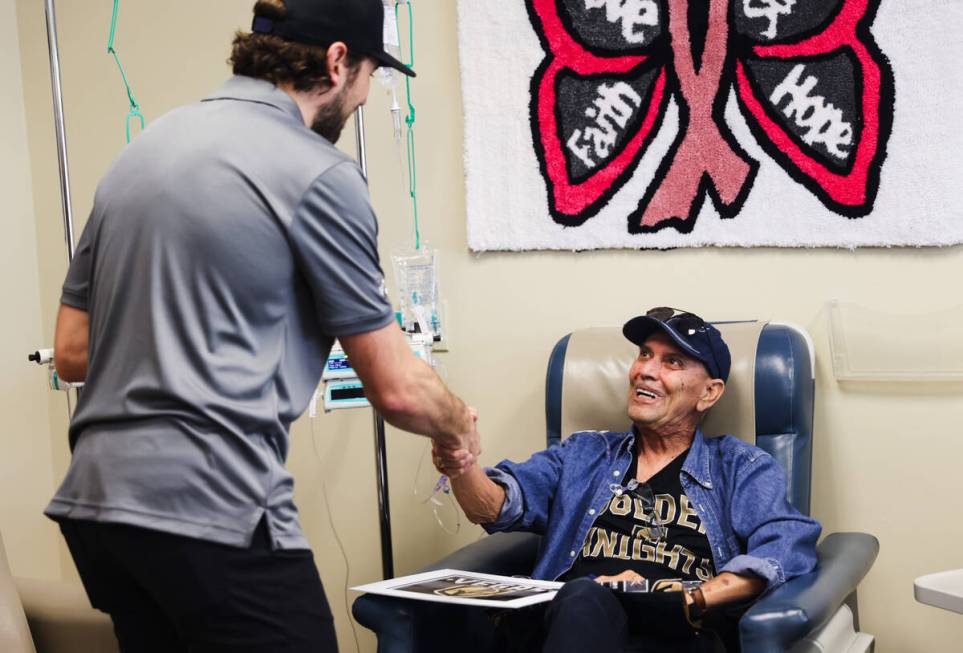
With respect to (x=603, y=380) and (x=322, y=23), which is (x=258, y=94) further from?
(x=603, y=380)

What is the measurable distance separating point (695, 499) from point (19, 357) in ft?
6.77

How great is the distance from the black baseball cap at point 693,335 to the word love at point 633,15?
27.1 inches

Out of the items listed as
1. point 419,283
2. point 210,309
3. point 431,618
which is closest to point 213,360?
point 210,309

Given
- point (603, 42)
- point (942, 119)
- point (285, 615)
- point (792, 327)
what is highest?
point (603, 42)

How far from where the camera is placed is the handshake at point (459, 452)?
1598 millimetres

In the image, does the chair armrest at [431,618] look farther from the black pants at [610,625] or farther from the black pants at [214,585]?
the black pants at [214,585]

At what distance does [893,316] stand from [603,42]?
35.2 inches

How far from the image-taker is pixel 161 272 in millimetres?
1180

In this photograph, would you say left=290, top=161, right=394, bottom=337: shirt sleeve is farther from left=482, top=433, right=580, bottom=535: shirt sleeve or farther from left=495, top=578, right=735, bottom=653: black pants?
left=482, top=433, right=580, bottom=535: shirt sleeve

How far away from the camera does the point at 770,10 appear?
2.32 meters

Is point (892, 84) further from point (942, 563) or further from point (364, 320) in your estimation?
point (364, 320)

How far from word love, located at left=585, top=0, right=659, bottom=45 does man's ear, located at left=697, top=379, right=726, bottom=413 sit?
82 centimetres

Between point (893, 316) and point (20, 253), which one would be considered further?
point (20, 253)

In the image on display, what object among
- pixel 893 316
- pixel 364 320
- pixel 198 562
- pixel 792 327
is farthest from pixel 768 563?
pixel 198 562
